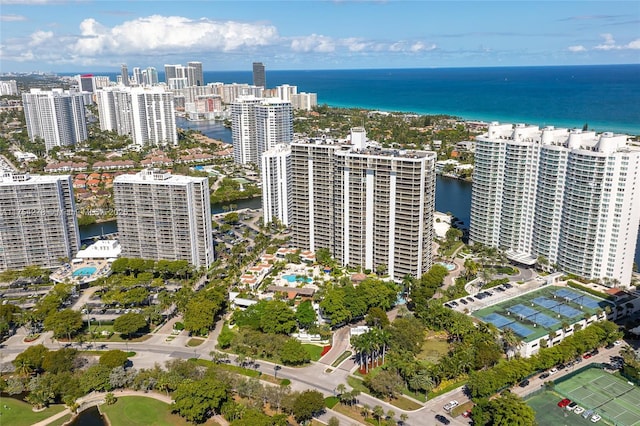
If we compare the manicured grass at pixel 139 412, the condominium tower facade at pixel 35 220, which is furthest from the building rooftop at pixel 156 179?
the manicured grass at pixel 139 412

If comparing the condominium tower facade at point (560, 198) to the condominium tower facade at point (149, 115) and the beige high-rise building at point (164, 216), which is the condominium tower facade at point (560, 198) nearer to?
the beige high-rise building at point (164, 216)

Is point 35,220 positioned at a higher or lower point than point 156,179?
lower

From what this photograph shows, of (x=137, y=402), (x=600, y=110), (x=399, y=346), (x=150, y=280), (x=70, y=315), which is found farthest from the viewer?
(x=600, y=110)

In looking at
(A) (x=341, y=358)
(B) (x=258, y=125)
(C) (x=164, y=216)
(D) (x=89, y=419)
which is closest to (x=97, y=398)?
(D) (x=89, y=419)

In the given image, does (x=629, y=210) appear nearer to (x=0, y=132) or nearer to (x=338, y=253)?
(x=338, y=253)

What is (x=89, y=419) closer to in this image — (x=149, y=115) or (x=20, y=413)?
(x=20, y=413)

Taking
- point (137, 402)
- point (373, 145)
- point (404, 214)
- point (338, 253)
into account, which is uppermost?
point (373, 145)

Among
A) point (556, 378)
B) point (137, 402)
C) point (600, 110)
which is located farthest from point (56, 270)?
point (600, 110)
